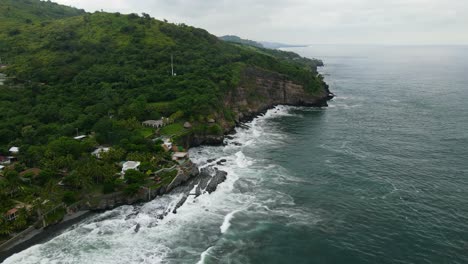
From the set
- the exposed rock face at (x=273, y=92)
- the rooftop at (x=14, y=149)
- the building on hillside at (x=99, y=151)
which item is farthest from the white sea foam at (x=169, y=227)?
the exposed rock face at (x=273, y=92)

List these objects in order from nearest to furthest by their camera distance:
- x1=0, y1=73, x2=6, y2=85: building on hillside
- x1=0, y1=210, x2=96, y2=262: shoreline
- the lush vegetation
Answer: x1=0, y1=210, x2=96, y2=262: shoreline, the lush vegetation, x1=0, y1=73, x2=6, y2=85: building on hillside

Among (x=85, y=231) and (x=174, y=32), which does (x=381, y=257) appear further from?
(x=174, y=32)

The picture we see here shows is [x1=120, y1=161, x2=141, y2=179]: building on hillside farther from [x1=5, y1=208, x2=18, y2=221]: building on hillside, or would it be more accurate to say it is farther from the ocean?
[x1=5, y1=208, x2=18, y2=221]: building on hillside

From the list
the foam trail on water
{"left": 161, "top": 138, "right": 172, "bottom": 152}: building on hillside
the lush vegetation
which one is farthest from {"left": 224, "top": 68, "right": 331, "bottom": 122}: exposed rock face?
the foam trail on water

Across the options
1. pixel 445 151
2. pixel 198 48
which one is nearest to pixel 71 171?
pixel 445 151

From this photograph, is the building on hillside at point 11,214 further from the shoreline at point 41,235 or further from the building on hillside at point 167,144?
the building on hillside at point 167,144

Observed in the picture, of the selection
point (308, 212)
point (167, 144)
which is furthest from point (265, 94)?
point (308, 212)

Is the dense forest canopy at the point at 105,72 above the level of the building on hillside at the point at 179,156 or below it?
above

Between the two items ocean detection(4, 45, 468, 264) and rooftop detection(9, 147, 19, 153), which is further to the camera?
rooftop detection(9, 147, 19, 153)
